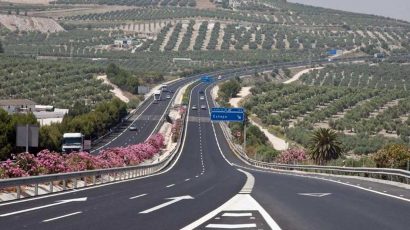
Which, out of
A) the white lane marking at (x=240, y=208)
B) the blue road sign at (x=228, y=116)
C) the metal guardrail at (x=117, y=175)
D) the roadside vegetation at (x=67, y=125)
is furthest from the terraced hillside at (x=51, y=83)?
the white lane marking at (x=240, y=208)

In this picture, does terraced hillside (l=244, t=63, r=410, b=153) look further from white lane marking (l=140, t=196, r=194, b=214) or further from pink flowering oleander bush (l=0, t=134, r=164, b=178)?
white lane marking (l=140, t=196, r=194, b=214)

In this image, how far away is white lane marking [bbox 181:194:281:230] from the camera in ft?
55.1

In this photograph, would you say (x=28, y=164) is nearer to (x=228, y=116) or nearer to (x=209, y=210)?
(x=209, y=210)

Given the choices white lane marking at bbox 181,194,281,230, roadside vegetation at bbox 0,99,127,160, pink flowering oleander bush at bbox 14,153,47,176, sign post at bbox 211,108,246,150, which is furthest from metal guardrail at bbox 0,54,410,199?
sign post at bbox 211,108,246,150

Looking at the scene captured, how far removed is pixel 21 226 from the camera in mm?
16266

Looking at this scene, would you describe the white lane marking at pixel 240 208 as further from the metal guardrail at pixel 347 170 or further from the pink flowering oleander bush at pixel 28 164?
the metal guardrail at pixel 347 170

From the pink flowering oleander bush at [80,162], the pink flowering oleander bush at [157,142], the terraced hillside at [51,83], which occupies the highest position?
the terraced hillside at [51,83]

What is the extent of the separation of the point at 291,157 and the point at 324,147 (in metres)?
4.43

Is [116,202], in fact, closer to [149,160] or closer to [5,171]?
[5,171]

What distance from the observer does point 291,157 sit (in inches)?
3376

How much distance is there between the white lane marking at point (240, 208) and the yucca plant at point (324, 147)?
206ft

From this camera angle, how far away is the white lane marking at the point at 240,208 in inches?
661

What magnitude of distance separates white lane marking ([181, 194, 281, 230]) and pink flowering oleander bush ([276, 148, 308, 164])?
59133 millimetres

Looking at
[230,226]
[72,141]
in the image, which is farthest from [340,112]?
[230,226]
